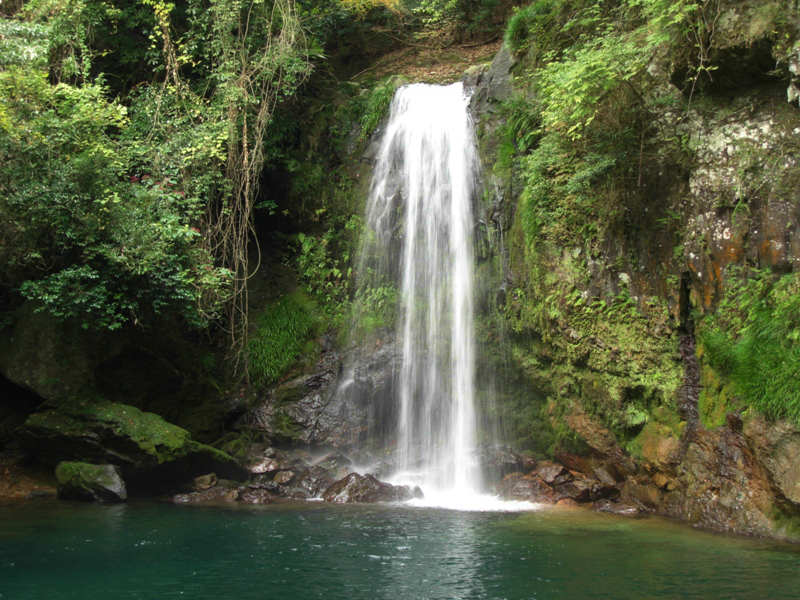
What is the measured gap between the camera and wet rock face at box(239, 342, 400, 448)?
437 inches

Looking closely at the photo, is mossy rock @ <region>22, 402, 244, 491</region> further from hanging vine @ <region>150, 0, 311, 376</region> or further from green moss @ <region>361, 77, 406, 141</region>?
green moss @ <region>361, 77, 406, 141</region>

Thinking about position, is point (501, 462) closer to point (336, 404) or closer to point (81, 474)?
point (336, 404)

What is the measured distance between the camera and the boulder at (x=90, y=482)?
352 inches

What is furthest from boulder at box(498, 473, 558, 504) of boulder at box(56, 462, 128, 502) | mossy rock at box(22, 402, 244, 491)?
boulder at box(56, 462, 128, 502)

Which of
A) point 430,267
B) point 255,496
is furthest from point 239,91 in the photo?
point 255,496

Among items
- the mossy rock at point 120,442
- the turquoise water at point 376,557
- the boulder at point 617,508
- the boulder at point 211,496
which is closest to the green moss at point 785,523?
the turquoise water at point 376,557

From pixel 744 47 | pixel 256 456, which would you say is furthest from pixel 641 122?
pixel 256 456

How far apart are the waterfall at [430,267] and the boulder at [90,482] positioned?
4.30 meters

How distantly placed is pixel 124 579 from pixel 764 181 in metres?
8.19

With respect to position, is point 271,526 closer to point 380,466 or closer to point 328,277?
point 380,466

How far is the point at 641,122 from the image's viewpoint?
358 inches

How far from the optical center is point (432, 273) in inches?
458

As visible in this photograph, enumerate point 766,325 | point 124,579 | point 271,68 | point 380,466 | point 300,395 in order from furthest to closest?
point 271,68 < point 300,395 < point 380,466 < point 766,325 < point 124,579

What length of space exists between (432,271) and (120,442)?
5933 mm
